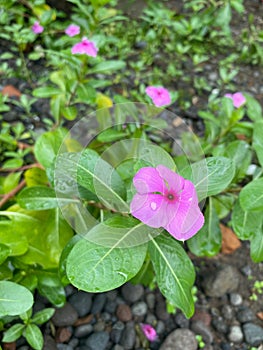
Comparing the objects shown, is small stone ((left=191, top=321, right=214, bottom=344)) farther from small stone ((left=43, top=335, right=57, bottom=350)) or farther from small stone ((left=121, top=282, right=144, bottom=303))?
small stone ((left=43, top=335, right=57, bottom=350))

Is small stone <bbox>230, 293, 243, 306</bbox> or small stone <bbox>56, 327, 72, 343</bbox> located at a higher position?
small stone <bbox>56, 327, 72, 343</bbox>

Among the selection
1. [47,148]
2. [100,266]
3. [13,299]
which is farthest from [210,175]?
[47,148]

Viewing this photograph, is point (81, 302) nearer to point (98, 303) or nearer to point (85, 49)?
point (98, 303)

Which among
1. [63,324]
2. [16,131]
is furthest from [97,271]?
[16,131]

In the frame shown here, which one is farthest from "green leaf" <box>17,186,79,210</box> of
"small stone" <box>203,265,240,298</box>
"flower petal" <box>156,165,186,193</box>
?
"small stone" <box>203,265,240,298</box>

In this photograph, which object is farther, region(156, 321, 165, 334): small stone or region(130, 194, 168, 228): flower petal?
region(156, 321, 165, 334): small stone

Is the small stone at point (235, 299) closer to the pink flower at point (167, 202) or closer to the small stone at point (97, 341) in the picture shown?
the small stone at point (97, 341)

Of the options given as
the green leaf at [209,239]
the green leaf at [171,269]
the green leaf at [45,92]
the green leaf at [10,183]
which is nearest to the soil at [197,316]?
the green leaf at [209,239]
